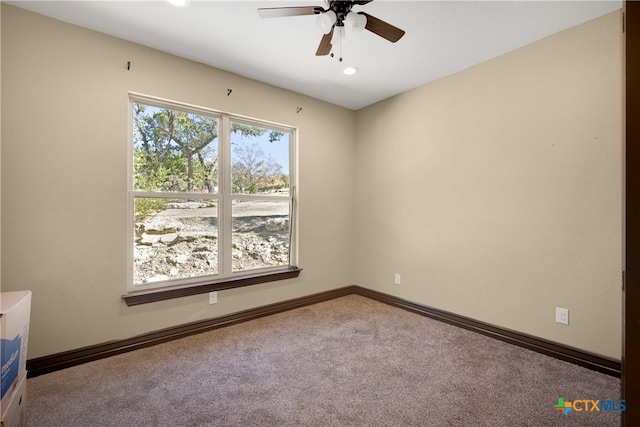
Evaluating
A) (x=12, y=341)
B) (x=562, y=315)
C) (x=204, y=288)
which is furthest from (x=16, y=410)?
(x=562, y=315)

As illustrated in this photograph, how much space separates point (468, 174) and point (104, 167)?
333 centimetres

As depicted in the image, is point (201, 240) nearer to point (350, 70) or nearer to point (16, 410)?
point (16, 410)

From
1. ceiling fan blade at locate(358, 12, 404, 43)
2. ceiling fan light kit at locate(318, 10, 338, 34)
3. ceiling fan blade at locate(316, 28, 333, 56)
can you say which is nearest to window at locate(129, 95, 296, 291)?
ceiling fan blade at locate(316, 28, 333, 56)

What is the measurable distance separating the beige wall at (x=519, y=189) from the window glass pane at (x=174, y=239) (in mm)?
2178

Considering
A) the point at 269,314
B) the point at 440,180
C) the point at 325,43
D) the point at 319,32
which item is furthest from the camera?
the point at 269,314

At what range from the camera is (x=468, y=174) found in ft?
9.51

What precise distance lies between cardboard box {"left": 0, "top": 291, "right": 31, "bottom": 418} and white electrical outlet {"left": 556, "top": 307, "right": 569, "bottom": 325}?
3424 millimetres

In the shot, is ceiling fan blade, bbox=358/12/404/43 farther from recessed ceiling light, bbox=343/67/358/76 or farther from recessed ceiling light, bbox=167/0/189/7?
recessed ceiling light, bbox=167/0/189/7

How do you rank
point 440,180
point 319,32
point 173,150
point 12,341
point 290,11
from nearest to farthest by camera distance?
point 12,341 → point 290,11 → point 319,32 → point 173,150 → point 440,180

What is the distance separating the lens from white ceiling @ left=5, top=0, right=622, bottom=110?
2021 millimetres

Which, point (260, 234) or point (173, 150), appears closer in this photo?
point (173, 150)

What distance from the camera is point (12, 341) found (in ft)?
4.26

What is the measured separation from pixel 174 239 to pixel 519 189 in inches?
127

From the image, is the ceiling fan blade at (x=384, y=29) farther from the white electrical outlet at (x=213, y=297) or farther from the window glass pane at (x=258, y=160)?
the white electrical outlet at (x=213, y=297)
